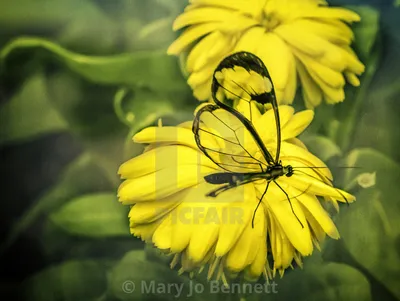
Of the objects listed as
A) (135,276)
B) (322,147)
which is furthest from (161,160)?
(322,147)

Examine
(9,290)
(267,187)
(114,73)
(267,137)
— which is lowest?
(9,290)

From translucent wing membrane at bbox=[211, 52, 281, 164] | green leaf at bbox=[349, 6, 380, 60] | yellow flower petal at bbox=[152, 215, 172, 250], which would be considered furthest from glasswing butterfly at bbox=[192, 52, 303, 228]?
green leaf at bbox=[349, 6, 380, 60]

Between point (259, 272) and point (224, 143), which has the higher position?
point (224, 143)

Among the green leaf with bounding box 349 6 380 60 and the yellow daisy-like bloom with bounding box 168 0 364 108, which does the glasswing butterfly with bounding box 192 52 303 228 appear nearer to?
the yellow daisy-like bloom with bounding box 168 0 364 108

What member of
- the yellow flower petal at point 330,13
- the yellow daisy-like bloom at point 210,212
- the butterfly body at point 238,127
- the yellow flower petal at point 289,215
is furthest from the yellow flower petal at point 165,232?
the yellow flower petal at point 330,13

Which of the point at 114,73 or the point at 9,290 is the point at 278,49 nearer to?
the point at 114,73

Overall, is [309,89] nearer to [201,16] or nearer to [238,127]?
[238,127]

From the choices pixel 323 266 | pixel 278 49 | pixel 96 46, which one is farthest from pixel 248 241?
pixel 96 46

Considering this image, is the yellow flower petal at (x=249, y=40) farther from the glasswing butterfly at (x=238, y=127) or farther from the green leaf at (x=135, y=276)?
the green leaf at (x=135, y=276)
